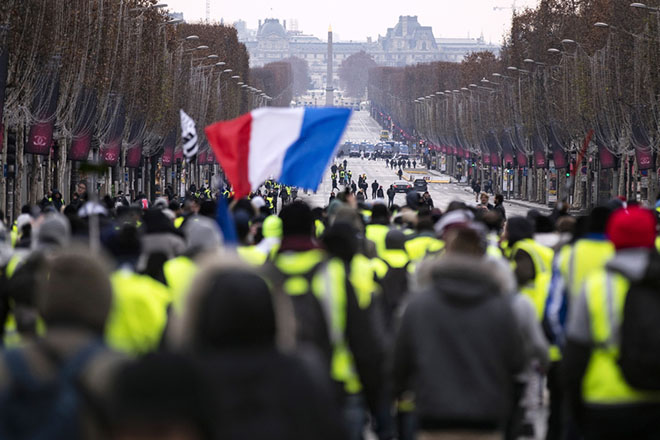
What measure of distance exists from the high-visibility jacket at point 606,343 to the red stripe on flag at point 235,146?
19.7 ft

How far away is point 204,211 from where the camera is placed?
49.8 feet

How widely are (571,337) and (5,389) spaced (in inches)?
122

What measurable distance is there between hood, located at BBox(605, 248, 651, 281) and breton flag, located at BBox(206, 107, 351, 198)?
5605 mm

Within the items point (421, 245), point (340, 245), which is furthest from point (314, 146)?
point (340, 245)

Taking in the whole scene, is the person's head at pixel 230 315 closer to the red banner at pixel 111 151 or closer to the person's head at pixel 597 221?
the person's head at pixel 597 221

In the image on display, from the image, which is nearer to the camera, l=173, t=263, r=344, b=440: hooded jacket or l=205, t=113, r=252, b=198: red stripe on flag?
l=173, t=263, r=344, b=440: hooded jacket

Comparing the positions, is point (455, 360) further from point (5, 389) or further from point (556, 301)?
point (556, 301)

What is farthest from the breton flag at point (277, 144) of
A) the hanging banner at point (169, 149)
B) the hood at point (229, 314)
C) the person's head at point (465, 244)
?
the hanging banner at point (169, 149)

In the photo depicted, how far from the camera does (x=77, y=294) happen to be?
5.02m

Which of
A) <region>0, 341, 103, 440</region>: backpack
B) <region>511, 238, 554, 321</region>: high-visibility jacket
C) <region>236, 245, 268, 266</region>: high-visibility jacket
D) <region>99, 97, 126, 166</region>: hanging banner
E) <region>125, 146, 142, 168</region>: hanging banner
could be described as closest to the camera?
<region>0, 341, 103, 440</region>: backpack

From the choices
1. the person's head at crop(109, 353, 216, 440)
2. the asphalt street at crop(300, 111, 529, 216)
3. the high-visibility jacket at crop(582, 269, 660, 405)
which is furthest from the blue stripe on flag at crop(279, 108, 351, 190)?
the asphalt street at crop(300, 111, 529, 216)

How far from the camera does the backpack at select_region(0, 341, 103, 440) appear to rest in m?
4.55

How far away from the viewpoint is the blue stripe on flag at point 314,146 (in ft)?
43.1

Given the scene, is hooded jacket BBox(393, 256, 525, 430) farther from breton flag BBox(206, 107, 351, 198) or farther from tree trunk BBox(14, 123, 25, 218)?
tree trunk BBox(14, 123, 25, 218)
